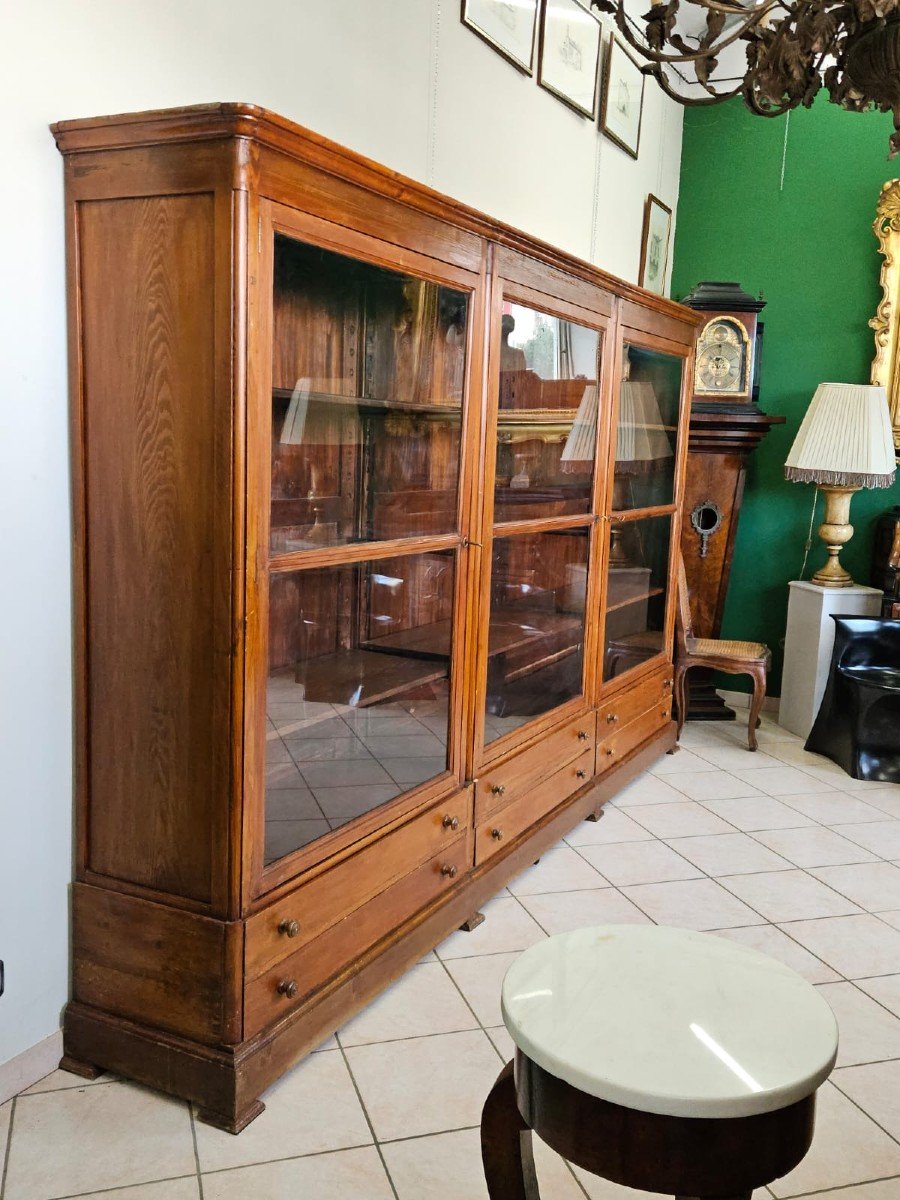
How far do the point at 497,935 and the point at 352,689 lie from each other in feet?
2.82

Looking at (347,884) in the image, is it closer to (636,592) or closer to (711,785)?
(636,592)

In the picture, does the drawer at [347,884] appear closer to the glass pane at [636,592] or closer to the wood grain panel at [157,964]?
the wood grain panel at [157,964]

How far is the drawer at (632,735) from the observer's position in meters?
3.62

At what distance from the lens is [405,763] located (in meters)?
2.41

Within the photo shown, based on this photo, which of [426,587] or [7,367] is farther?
[426,587]

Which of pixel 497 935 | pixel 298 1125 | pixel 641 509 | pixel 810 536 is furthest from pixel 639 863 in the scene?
pixel 810 536

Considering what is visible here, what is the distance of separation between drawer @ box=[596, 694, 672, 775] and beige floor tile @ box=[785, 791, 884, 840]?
57 cm

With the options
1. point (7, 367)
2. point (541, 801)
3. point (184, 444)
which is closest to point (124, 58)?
point (7, 367)

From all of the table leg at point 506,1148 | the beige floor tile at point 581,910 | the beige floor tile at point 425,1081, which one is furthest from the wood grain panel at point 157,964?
the beige floor tile at point 581,910

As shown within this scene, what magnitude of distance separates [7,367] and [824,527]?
3784 mm

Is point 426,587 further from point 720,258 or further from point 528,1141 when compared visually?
point 720,258

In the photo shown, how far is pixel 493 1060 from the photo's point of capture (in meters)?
2.15

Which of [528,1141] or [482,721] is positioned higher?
[482,721]

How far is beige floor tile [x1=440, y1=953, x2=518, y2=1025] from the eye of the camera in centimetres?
233
